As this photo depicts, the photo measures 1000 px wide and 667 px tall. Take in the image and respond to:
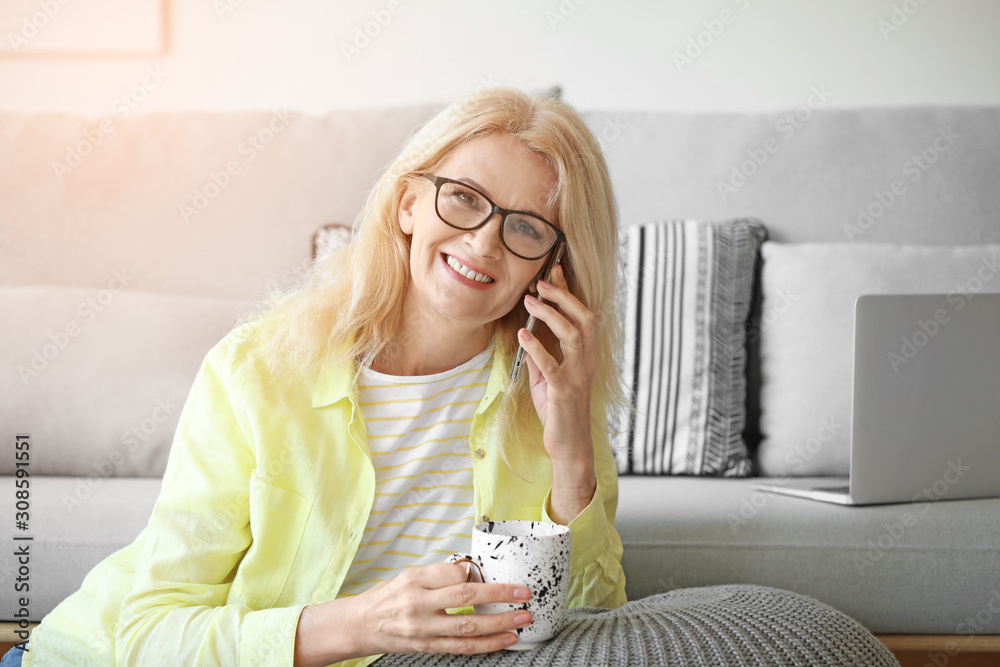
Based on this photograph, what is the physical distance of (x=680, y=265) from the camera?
1.90 meters

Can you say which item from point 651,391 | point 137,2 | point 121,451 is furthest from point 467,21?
point 121,451

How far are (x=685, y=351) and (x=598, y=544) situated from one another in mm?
797

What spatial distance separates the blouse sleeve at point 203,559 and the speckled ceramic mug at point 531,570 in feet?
0.75

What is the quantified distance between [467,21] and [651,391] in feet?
4.17

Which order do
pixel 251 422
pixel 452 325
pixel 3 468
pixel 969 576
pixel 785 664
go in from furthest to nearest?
pixel 3 468
pixel 969 576
pixel 452 325
pixel 251 422
pixel 785 664

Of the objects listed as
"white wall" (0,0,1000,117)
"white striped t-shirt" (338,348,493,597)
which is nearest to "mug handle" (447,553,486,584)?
"white striped t-shirt" (338,348,493,597)

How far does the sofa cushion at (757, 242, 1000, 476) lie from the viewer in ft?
5.99

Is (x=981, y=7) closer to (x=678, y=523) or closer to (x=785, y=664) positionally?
(x=678, y=523)
